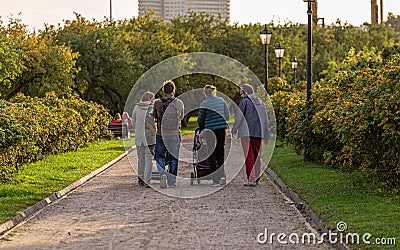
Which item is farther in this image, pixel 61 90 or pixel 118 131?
pixel 61 90

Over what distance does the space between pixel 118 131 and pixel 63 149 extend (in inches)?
468

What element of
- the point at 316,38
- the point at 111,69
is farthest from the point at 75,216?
the point at 316,38

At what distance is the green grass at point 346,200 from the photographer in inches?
362

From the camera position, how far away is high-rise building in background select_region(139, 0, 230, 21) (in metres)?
154

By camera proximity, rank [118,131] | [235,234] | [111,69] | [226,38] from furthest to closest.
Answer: [226,38]
[111,69]
[118,131]
[235,234]

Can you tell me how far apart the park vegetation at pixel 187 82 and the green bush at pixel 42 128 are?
42mm

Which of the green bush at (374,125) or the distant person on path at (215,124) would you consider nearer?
the green bush at (374,125)

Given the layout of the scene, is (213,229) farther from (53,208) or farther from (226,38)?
(226,38)

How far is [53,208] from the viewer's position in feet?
40.1

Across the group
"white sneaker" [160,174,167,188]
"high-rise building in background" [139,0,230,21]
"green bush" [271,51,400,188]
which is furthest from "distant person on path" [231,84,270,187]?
"high-rise building in background" [139,0,230,21]

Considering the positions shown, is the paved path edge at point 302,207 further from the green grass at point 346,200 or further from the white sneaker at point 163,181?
the white sneaker at point 163,181

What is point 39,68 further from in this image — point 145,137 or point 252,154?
point 252,154

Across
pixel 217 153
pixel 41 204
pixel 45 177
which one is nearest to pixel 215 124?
pixel 217 153

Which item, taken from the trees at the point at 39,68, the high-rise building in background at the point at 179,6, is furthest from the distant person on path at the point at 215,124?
the high-rise building in background at the point at 179,6
